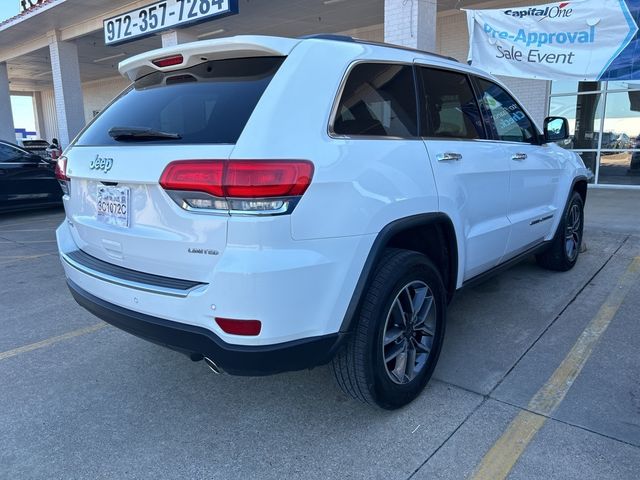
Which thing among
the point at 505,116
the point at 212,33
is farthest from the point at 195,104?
the point at 212,33

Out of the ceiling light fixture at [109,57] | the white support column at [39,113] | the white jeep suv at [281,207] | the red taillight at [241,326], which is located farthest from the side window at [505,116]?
the white support column at [39,113]

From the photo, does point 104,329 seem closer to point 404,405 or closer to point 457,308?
point 404,405

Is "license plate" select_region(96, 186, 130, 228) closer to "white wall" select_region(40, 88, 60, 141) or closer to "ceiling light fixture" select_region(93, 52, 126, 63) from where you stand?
"ceiling light fixture" select_region(93, 52, 126, 63)

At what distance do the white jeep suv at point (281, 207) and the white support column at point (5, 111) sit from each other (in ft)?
68.2

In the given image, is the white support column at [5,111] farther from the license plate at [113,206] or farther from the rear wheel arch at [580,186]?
the rear wheel arch at [580,186]

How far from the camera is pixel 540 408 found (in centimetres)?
279

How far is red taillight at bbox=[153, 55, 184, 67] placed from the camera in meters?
2.65

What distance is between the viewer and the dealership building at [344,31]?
10789 mm

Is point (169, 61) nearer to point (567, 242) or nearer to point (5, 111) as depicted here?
point (567, 242)

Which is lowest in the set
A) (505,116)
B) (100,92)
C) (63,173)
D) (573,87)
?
(63,173)

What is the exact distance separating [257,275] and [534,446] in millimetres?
1652

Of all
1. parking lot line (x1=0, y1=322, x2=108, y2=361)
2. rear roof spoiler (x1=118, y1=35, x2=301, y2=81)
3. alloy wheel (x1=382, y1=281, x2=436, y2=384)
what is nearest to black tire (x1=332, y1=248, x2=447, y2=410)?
alloy wheel (x1=382, y1=281, x2=436, y2=384)

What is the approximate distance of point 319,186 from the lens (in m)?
2.15

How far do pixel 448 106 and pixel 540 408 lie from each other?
6.39 ft
